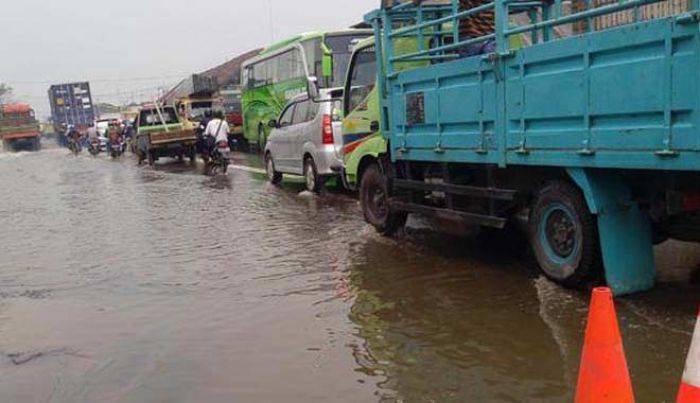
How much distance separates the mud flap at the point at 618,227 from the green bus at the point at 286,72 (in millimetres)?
8867

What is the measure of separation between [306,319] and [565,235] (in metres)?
2.04

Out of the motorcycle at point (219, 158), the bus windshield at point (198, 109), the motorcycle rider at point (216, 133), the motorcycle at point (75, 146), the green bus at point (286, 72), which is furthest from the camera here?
the motorcycle at point (75, 146)

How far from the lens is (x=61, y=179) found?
19.5 meters

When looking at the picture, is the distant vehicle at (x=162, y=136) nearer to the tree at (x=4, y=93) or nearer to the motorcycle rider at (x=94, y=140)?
the motorcycle rider at (x=94, y=140)

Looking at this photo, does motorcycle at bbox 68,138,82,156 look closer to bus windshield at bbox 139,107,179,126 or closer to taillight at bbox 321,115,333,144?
bus windshield at bbox 139,107,179,126

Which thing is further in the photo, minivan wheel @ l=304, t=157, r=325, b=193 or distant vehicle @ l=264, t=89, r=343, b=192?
minivan wheel @ l=304, t=157, r=325, b=193

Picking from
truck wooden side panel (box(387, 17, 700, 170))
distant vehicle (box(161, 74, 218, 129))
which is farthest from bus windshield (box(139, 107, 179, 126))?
truck wooden side panel (box(387, 17, 700, 170))

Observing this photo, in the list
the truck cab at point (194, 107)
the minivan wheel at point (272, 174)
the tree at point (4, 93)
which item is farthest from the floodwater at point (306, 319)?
the tree at point (4, 93)

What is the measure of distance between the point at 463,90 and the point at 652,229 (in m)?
1.92

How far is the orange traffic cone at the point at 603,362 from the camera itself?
277 centimetres

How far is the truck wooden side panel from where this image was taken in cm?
407

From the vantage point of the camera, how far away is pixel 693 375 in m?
2.62

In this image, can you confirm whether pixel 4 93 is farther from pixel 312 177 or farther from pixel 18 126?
pixel 312 177

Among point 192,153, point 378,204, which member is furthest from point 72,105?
point 378,204
